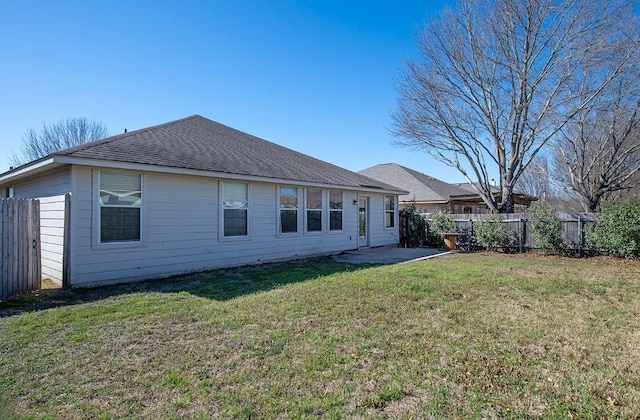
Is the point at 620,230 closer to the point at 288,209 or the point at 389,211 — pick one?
the point at 389,211

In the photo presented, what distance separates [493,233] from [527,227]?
1.18 metres

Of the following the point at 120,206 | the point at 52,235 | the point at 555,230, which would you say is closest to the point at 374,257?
the point at 555,230

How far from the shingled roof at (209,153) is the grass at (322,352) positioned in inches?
112

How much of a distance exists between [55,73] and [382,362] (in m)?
15.8

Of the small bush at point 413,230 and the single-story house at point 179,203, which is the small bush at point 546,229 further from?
the single-story house at point 179,203

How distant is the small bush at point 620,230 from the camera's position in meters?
10.7

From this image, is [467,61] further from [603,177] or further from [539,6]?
Answer: [603,177]

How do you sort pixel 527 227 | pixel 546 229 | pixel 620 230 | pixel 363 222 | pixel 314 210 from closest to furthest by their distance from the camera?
1. pixel 620 230
2. pixel 314 210
3. pixel 546 229
4. pixel 527 227
5. pixel 363 222

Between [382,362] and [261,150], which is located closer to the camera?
[382,362]

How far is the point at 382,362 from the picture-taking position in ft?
11.4

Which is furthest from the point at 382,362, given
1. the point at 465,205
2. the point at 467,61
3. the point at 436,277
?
the point at 465,205

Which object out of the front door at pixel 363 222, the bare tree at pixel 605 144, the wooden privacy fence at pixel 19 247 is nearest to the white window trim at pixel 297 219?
the front door at pixel 363 222

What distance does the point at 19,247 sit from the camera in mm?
6352

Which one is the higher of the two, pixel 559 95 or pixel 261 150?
pixel 559 95
